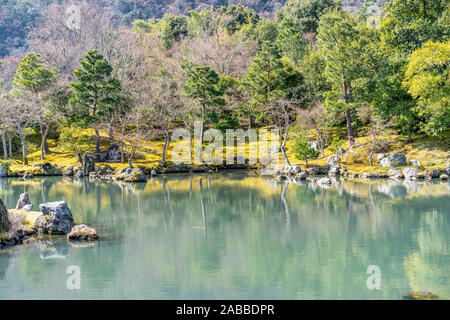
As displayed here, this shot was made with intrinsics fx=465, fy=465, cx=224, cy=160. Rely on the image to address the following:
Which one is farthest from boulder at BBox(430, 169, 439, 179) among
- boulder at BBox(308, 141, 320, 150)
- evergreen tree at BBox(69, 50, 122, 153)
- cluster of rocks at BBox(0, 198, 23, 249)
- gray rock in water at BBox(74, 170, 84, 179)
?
cluster of rocks at BBox(0, 198, 23, 249)

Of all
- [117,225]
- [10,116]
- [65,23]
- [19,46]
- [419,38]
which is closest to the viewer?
[117,225]

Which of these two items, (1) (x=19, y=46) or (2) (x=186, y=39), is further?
(1) (x=19, y=46)

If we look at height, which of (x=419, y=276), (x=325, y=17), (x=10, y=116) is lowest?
(x=419, y=276)

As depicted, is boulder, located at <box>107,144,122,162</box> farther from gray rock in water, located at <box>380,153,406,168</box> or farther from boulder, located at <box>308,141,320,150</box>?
gray rock in water, located at <box>380,153,406,168</box>

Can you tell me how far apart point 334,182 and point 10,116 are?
27905mm

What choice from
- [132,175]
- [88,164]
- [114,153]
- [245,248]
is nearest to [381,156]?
[132,175]

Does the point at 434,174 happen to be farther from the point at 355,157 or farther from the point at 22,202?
the point at 22,202

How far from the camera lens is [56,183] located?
109 feet

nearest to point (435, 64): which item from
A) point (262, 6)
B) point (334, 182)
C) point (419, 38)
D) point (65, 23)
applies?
point (419, 38)

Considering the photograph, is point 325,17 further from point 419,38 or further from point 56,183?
point 56,183

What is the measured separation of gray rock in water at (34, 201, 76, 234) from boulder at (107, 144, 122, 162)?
83.8ft

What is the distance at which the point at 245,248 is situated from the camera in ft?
46.8

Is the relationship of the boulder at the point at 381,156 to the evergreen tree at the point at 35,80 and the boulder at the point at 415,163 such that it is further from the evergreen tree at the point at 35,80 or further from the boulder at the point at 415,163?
the evergreen tree at the point at 35,80

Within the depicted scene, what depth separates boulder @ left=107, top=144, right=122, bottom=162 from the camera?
4159cm
